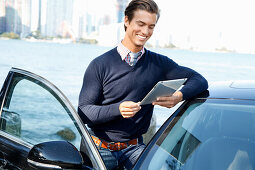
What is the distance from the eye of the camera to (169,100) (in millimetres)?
2223

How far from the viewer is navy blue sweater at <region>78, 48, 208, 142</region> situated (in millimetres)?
2283

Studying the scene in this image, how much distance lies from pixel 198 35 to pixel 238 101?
10410 cm

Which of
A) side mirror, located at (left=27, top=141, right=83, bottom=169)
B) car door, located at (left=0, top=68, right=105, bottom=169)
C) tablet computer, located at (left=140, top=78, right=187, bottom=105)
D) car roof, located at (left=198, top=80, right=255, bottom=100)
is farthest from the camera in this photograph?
car roof, located at (left=198, top=80, right=255, bottom=100)

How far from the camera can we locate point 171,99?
88.0 inches

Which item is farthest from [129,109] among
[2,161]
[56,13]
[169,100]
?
[56,13]

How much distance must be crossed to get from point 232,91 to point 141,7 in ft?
2.58

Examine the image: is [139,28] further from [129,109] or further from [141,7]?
[129,109]

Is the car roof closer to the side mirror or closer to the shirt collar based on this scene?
the shirt collar

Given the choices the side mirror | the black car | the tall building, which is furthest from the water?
the side mirror

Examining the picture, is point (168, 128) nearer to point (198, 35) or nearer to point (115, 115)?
point (115, 115)

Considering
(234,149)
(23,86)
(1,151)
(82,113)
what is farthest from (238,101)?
(1,151)

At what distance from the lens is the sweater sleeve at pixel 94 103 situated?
2.17 m

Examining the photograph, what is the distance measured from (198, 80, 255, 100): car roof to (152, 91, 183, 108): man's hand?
5.6 inches

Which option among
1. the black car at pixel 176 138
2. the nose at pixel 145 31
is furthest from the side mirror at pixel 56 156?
the nose at pixel 145 31
